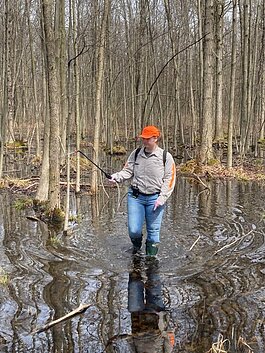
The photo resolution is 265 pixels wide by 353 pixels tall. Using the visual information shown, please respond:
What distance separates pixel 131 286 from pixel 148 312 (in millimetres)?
819

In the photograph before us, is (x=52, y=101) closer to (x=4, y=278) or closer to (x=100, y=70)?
(x=100, y=70)

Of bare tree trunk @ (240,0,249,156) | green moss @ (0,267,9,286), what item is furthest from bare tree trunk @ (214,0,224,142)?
green moss @ (0,267,9,286)

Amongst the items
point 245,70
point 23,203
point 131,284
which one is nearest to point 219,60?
point 245,70

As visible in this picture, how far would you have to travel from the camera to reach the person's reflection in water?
4414 millimetres

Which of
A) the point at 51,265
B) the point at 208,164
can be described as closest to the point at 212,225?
the point at 51,265

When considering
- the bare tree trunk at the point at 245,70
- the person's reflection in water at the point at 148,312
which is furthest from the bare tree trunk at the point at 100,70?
the bare tree trunk at the point at 245,70

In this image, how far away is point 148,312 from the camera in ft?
16.9

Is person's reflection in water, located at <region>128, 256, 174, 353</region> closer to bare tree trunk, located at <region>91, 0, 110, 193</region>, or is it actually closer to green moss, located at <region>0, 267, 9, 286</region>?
green moss, located at <region>0, 267, 9, 286</region>

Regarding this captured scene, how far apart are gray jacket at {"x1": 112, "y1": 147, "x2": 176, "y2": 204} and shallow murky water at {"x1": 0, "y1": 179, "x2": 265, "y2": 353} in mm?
1053

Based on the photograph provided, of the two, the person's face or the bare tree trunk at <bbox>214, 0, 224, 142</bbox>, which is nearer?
the person's face

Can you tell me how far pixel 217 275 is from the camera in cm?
637

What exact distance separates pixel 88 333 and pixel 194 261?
287 cm

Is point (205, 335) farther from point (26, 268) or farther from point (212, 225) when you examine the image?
point (212, 225)

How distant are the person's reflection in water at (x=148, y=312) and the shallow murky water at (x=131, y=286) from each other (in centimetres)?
1
